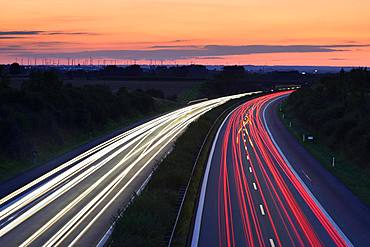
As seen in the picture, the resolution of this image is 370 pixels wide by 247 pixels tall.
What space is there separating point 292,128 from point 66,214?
140 feet

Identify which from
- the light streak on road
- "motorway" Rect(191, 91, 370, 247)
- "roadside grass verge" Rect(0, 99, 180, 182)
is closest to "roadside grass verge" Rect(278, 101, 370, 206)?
"motorway" Rect(191, 91, 370, 247)

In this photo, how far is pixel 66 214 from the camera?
75.8 feet

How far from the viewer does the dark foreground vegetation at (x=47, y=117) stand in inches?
1444

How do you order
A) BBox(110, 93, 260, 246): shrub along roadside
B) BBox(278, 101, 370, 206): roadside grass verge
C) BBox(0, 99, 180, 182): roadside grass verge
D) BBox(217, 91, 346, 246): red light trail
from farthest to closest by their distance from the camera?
BBox(0, 99, 180, 182): roadside grass verge < BBox(278, 101, 370, 206): roadside grass verge < BBox(217, 91, 346, 246): red light trail < BBox(110, 93, 260, 246): shrub along roadside

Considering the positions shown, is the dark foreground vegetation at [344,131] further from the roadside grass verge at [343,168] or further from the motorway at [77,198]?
the motorway at [77,198]

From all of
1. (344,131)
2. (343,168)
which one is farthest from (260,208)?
(344,131)

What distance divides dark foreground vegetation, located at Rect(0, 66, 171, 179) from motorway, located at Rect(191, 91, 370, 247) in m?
12.7

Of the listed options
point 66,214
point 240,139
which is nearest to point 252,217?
point 66,214

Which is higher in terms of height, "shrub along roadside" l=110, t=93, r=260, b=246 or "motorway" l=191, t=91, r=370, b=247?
"shrub along roadside" l=110, t=93, r=260, b=246

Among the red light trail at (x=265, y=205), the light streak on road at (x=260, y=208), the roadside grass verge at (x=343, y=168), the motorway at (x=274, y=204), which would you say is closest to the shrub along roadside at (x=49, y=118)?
the motorway at (x=274, y=204)

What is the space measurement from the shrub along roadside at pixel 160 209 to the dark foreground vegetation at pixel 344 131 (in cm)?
909

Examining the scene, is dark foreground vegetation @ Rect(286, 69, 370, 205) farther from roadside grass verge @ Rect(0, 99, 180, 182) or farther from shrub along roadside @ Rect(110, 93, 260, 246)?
roadside grass verge @ Rect(0, 99, 180, 182)

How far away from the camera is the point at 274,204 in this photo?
25.2 meters

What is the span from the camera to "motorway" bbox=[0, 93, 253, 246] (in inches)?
789
